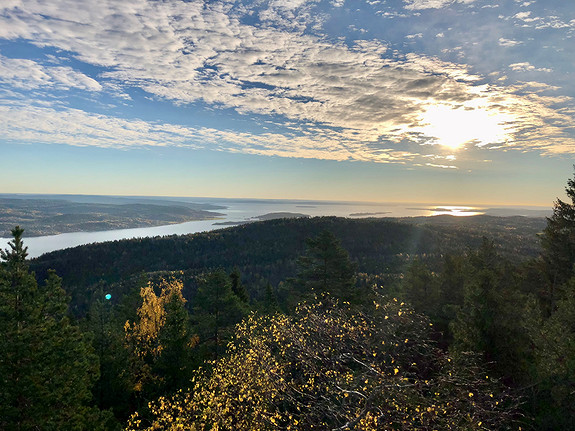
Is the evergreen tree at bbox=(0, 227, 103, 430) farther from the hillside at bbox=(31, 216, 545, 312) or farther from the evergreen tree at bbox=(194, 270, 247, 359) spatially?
the hillside at bbox=(31, 216, 545, 312)

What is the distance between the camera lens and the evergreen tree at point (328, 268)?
28.7m

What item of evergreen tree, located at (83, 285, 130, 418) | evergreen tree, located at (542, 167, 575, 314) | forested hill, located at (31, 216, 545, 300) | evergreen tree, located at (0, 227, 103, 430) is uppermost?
evergreen tree, located at (542, 167, 575, 314)

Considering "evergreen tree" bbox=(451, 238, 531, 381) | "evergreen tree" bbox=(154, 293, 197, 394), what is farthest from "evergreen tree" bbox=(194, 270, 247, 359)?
"evergreen tree" bbox=(451, 238, 531, 381)

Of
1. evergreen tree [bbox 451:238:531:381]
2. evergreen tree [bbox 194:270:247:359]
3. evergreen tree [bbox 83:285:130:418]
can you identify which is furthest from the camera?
evergreen tree [bbox 194:270:247:359]

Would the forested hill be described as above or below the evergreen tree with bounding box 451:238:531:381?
below

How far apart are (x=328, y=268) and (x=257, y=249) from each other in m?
155

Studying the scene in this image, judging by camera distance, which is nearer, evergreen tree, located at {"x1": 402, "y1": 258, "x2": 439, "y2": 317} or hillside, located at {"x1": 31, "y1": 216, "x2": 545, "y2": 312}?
evergreen tree, located at {"x1": 402, "y1": 258, "x2": 439, "y2": 317}

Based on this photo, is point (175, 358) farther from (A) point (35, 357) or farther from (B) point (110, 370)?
(A) point (35, 357)

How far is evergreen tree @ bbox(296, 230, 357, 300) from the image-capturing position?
2866 cm

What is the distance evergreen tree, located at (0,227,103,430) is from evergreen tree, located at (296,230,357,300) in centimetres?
1879

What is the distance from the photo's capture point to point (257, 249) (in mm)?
181875

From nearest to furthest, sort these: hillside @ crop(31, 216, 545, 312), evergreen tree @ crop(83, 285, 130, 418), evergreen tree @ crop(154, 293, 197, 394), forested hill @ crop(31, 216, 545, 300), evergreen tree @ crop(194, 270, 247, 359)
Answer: evergreen tree @ crop(154, 293, 197, 394) < evergreen tree @ crop(83, 285, 130, 418) < evergreen tree @ crop(194, 270, 247, 359) < hillside @ crop(31, 216, 545, 312) < forested hill @ crop(31, 216, 545, 300)

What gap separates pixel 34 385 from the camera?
1341 centimetres

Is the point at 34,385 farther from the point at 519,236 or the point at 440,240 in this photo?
the point at 519,236
